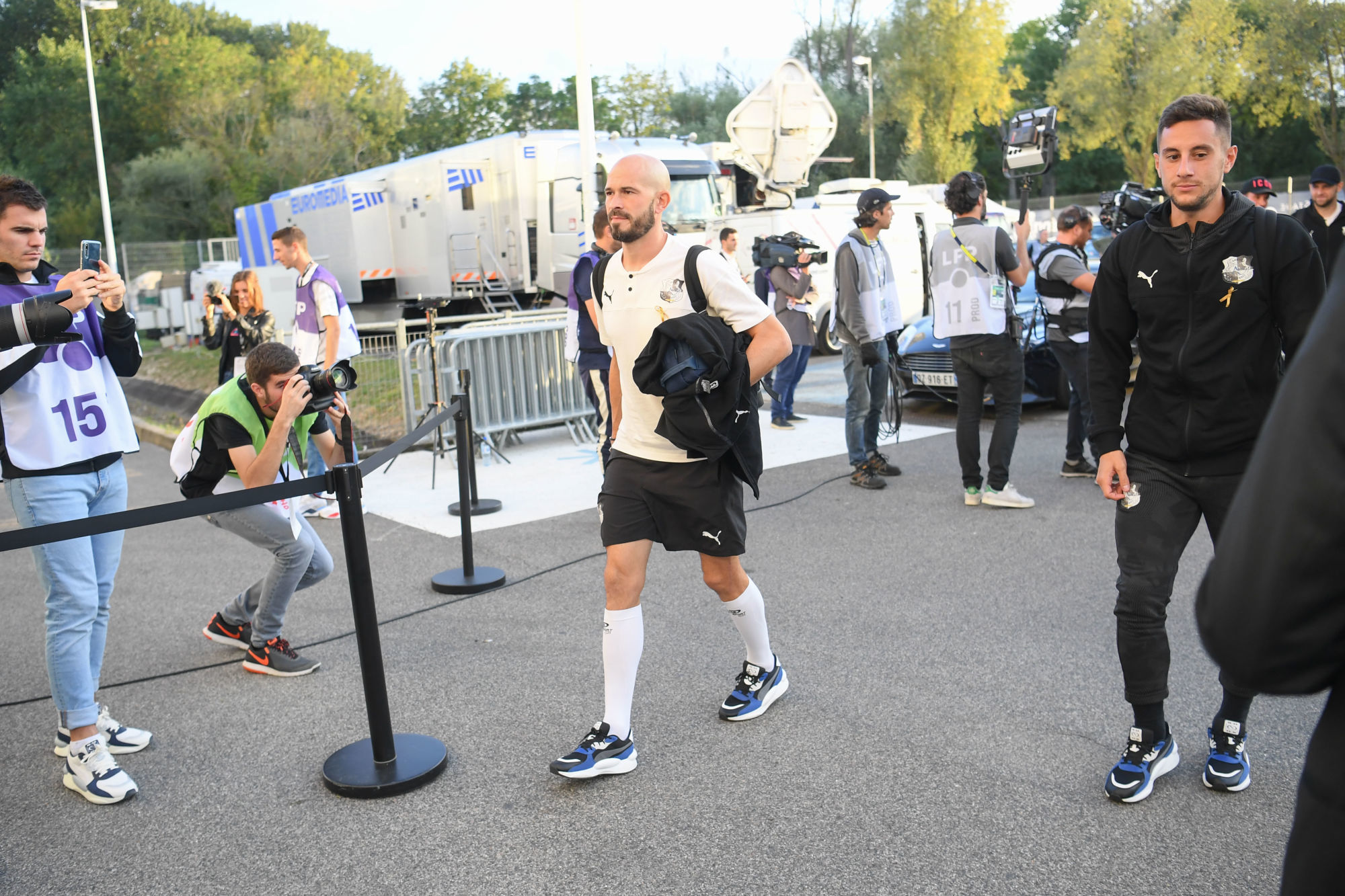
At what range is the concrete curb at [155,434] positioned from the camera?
12.3 m

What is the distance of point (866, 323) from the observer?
757 centimetres

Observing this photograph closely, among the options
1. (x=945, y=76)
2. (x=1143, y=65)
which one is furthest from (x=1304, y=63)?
(x=945, y=76)

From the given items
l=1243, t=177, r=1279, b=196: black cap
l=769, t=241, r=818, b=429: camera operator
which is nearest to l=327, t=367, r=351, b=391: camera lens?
l=769, t=241, r=818, b=429: camera operator

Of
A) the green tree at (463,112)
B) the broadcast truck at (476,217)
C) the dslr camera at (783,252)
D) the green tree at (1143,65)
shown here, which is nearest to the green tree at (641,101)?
the green tree at (463,112)

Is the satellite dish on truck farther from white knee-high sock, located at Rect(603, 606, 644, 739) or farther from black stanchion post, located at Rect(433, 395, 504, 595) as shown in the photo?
white knee-high sock, located at Rect(603, 606, 644, 739)

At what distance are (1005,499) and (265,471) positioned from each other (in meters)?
4.79

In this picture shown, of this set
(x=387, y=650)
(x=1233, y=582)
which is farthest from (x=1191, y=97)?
(x=387, y=650)

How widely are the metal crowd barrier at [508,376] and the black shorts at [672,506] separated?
608 cm

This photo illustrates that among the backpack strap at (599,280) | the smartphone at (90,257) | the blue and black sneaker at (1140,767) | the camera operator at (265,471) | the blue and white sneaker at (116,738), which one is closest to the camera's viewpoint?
the blue and black sneaker at (1140,767)

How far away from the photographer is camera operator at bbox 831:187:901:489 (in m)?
7.55

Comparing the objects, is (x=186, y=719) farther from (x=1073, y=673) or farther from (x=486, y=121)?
(x=486, y=121)

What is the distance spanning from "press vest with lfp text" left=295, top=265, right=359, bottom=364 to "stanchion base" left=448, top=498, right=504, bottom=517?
4.38 feet

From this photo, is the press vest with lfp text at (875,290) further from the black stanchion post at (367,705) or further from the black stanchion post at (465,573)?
the black stanchion post at (367,705)

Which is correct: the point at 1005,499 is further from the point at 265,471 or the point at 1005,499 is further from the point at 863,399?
the point at 265,471
